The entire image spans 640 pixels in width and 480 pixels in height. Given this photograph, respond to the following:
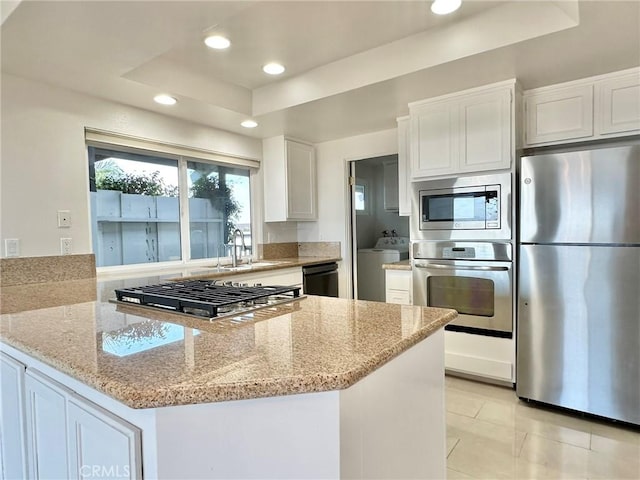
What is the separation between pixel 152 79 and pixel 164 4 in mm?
963

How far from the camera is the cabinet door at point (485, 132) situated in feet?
8.29

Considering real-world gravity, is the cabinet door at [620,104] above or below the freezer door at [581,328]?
above

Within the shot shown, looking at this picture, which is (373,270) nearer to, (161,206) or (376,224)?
(376,224)

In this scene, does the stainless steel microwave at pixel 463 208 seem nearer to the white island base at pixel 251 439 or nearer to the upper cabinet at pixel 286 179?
the upper cabinet at pixel 286 179

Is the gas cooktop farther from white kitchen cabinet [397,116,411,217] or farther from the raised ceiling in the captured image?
white kitchen cabinet [397,116,411,217]

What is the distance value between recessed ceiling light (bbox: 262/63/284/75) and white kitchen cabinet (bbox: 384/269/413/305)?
72.1 inches

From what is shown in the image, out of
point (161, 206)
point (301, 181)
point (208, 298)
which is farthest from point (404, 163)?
point (208, 298)

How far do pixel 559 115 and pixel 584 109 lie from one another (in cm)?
14

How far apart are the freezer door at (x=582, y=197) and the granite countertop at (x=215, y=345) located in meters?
1.38

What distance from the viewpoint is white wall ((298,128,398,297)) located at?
389 cm

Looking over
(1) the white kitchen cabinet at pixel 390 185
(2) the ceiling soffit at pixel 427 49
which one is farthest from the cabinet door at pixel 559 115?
(1) the white kitchen cabinet at pixel 390 185

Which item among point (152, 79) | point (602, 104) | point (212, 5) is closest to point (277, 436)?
point (212, 5)

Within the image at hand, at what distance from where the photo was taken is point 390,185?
5227 millimetres

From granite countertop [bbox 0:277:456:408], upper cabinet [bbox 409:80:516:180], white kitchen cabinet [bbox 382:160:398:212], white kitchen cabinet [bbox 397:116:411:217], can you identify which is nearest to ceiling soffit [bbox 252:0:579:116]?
upper cabinet [bbox 409:80:516:180]
